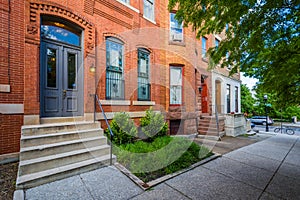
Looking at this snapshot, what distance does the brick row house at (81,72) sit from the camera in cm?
386

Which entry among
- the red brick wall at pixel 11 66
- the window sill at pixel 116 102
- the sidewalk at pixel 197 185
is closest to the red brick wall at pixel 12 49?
the red brick wall at pixel 11 66

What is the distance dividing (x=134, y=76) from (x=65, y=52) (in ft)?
9.01

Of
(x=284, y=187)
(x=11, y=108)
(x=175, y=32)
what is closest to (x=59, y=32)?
(x=11, y=108)

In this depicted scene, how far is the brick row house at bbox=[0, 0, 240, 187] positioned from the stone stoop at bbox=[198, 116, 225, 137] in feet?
1.67

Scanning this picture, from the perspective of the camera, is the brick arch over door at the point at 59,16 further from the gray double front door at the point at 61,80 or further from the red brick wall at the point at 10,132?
the red brick wall at the point at 10,132

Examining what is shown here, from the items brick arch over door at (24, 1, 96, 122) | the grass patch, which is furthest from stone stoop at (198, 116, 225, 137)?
brick arch over door at (24, 1, 96, 122)

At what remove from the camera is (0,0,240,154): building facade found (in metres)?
4.02

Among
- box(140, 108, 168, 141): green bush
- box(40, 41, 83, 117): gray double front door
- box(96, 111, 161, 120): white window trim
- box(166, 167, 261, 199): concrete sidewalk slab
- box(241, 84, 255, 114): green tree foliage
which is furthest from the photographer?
box(241, 84, 255, 114): green tree foliage

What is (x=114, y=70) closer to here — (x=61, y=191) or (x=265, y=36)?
(x=61, y=191)

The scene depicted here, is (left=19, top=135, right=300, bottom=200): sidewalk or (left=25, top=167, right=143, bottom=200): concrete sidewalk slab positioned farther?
(left=19, top=135, right=300, bottom=200): sidewalk

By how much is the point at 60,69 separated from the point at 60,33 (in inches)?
48.1

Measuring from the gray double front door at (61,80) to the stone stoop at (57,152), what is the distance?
34.2 inches

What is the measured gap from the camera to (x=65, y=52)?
500cm

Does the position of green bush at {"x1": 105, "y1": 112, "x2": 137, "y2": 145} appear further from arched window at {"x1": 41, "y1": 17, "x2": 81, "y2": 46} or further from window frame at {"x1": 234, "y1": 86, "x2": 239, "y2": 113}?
window frame at {"x1": 234, "y1": 86, "x2": 239, "y2": 113}
